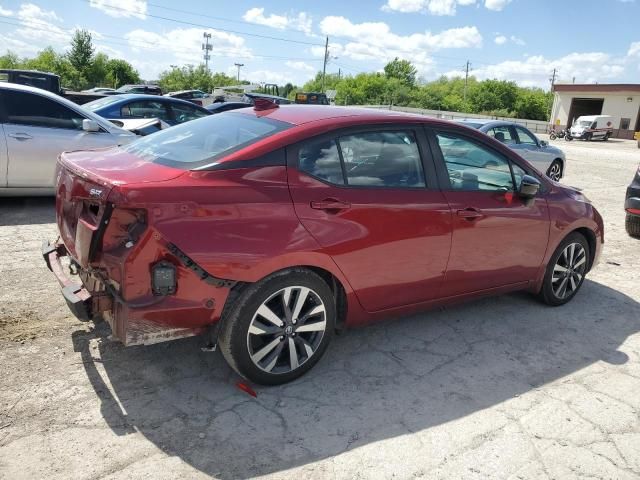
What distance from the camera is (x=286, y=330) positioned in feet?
10.3

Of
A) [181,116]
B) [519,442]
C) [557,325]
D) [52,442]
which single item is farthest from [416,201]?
[181,116]

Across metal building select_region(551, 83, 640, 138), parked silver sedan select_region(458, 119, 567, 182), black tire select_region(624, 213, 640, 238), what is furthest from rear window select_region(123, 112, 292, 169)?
metal building select_region(551, 83, 640, 138)

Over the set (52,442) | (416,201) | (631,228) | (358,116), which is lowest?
(52,442)

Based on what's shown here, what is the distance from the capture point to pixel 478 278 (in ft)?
13.3

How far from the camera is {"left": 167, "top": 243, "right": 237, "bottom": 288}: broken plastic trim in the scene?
2.70 meters

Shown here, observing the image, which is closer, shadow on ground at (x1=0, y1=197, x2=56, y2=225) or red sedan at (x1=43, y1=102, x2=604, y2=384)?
red sedan at (x1=43, y1=102, x2=604, y2=384)

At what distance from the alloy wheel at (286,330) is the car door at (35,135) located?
4972 millimetres

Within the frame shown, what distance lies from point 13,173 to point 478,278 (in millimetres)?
5715

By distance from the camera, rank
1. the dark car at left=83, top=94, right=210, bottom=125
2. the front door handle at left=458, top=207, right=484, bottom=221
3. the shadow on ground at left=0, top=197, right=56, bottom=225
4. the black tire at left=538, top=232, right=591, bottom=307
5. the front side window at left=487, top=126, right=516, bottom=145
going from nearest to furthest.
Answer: the front door handle at left=458, top=207, right=484, bottom=221, the black tire at left=538, top=232, right=591, bottom=307, the shadow on ground at left=0, top=197, right=56, bottom=225, the dark car at left=83, top=94, right=210, bottom=125, the front side window at left=487, top=126, right=516, bottom=145

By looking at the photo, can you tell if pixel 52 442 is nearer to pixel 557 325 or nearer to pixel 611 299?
pixel 557 325

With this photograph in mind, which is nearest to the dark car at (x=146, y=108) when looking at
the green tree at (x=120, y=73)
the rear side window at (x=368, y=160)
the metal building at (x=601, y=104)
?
the rear side window at (x=368, y=160)

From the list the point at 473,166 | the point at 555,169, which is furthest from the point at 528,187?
the point at 555,169

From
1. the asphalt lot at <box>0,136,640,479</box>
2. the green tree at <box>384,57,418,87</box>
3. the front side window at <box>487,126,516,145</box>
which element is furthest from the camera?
the green tree at <box>384,57,418,87</box>

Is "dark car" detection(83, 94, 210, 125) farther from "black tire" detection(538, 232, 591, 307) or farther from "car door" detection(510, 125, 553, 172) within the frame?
"black tire" detection(538, 232, 591, 307)
